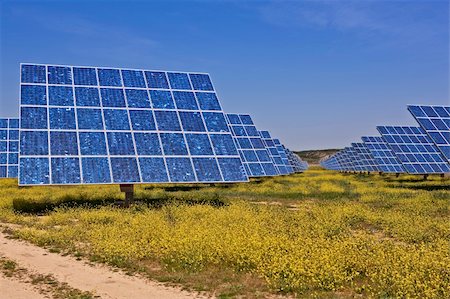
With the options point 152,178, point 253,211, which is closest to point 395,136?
point 253,211

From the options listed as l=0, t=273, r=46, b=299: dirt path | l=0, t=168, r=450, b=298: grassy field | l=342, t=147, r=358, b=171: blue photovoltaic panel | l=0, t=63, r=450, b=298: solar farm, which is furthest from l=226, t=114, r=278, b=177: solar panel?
l=342, t=147, r=358, b=171: blue photovoltaic panel

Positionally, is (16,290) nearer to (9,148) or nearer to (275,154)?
(9,148)

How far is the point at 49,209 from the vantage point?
20062 mm

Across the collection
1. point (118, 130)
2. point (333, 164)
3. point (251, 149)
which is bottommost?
point (118, 130)

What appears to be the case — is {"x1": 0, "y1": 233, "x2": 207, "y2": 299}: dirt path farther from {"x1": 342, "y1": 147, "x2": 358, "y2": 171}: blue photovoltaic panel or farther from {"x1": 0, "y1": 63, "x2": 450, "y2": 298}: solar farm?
{"x1": 342, "y1": 147, "x2": 358, "y2": 171}: blue photovoltaic panel

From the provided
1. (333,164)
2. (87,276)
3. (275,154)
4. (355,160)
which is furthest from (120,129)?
(333,164)

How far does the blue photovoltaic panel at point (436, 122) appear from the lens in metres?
28.8

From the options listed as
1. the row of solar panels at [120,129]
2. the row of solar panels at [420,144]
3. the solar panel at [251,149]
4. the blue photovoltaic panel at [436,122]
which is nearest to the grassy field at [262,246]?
the row of solar panels at [120,129]

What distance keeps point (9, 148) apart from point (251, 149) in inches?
841

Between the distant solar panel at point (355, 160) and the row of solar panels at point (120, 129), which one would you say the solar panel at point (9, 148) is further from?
the distant solar panel at point (355, 160)

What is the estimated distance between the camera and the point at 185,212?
17969 mm

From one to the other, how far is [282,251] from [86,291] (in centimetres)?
481

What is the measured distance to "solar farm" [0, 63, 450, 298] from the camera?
9.75m

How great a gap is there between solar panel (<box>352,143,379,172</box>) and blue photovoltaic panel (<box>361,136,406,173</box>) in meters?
4.01
